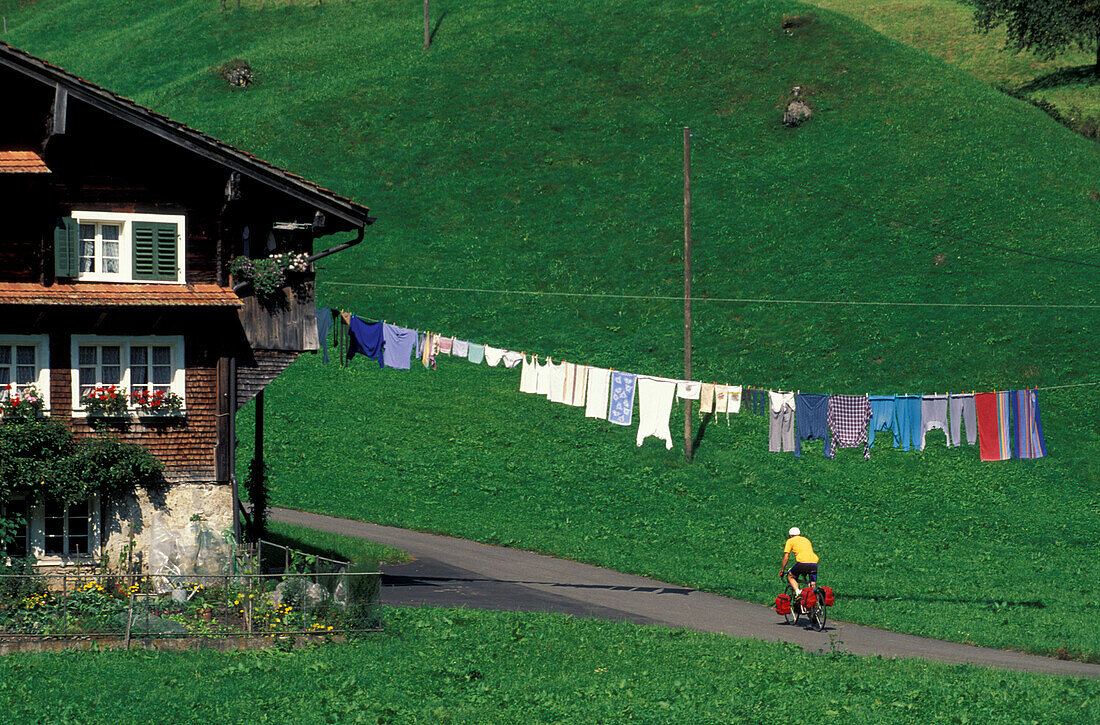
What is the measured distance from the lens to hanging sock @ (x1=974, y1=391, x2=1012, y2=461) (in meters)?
32.7

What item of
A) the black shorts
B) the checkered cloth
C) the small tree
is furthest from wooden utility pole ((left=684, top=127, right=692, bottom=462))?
the small tree

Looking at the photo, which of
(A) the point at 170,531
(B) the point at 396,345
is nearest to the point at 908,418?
(B) the point at 396,345

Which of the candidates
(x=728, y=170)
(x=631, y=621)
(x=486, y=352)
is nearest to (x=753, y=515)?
(x=486, y=352)

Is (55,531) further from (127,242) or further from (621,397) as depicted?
(621,397)

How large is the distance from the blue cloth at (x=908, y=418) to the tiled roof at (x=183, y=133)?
14685mm

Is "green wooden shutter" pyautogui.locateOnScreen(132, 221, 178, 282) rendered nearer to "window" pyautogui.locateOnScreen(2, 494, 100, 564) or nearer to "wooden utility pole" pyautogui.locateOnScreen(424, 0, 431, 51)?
"window" pyautogui.locateOnScreen(2, 494, 100, 564)

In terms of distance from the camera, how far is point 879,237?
205 feet

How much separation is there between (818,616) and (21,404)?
17.3m

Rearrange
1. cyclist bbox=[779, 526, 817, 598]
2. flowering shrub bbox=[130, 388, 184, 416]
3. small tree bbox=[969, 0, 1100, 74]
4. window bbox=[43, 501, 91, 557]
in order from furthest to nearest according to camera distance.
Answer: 1. small tree bbox=[969, 0, 1100, 74]
2. cyclist bbox=[779, 526, 817, 598]
3. flowering shrub bbox=[130, 388, 184, 416]
4. window bbox=[43, 501, 91, 557]

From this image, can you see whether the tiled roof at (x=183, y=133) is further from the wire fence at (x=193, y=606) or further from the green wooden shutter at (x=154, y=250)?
the wire fence at (x=193, y=606)

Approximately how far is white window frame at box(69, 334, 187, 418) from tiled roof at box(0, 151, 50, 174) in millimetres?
3476

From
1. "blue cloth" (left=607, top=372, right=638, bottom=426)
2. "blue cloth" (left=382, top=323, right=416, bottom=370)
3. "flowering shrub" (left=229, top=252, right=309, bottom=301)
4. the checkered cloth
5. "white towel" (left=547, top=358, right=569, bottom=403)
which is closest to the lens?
"flowering shrub" (left=229, top=252, right=309, bottom=301)

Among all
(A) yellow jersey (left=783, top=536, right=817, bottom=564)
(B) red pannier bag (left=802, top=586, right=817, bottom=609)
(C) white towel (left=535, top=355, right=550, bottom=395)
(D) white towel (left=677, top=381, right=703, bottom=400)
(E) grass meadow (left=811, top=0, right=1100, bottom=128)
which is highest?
(E) grass meadow (left=811, top=0, right=1100, bottom=128)

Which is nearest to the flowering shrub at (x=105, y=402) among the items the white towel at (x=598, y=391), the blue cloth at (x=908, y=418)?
the white towel at (x=598, y=391)
